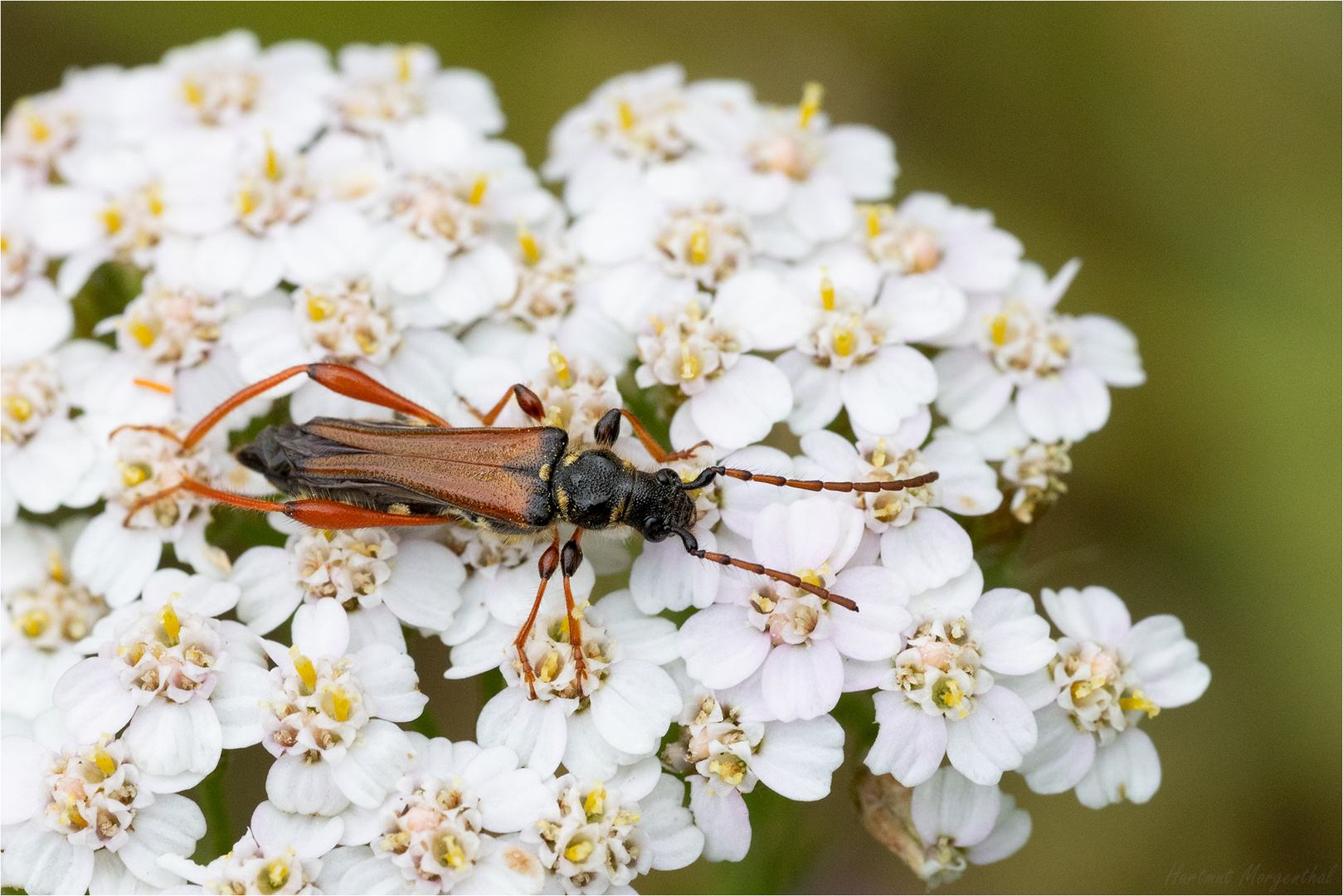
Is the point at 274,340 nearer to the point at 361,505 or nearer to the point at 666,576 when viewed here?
the point at 361,505

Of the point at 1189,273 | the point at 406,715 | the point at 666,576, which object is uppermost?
the point at 1189,273

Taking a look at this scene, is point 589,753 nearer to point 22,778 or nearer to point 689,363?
point 689,363

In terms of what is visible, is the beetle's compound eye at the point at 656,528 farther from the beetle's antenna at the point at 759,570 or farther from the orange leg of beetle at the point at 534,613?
the orange leg of beetle at the point at 534,613

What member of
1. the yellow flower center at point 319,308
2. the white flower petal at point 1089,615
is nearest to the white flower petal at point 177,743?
the yellow flower center at point 319,308

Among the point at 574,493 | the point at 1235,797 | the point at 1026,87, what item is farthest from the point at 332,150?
the point at 1235,797

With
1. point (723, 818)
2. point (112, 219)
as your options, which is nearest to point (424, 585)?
point (723, 818)

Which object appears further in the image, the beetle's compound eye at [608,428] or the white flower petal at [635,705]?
the beetle's compound eye at [608,428]
